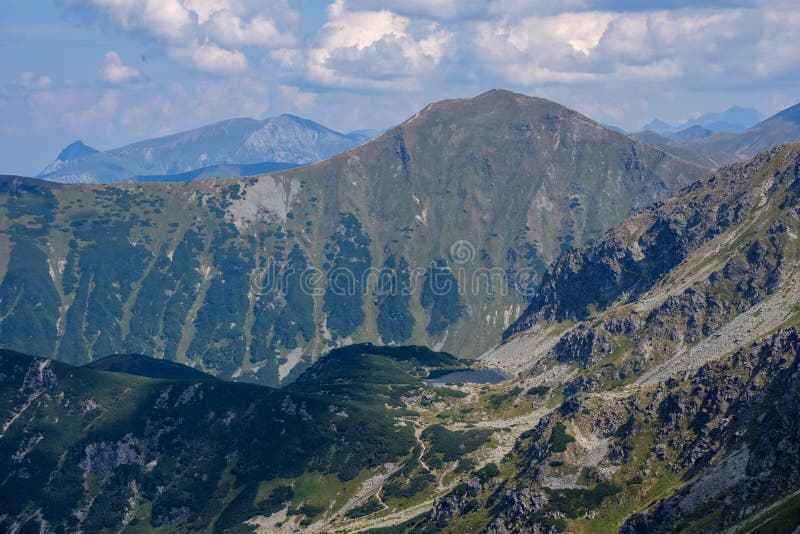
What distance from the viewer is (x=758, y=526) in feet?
576

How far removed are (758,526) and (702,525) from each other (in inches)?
845

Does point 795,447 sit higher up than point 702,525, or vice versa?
point 795,447

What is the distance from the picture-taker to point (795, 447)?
652 feet

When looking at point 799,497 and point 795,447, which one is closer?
point 799,497

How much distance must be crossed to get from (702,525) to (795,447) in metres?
27.7

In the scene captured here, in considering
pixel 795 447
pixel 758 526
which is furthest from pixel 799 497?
pixel 795 447

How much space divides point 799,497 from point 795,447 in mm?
23792

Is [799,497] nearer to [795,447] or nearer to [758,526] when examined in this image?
[758,526]

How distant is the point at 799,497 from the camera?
177250 millimetres

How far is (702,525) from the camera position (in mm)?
195875

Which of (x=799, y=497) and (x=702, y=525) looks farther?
(x=702, y=525)
